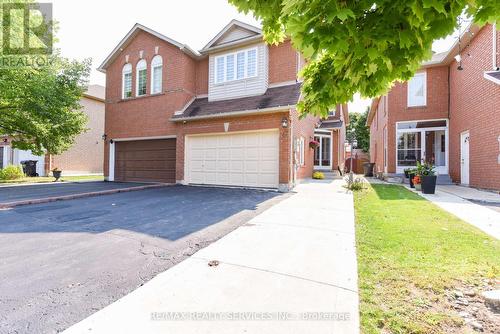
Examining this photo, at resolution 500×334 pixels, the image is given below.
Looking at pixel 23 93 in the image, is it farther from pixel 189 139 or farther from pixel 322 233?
pixel 322 233

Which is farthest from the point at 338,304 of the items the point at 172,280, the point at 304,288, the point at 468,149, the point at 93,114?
the point at 93,114

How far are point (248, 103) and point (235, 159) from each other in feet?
8.63

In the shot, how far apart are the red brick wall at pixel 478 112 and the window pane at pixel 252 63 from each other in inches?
373

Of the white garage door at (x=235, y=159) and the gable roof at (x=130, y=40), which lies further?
the gable roof at (x=130, y=40)

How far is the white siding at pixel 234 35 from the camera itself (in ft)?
41.5

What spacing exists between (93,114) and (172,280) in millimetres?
26473

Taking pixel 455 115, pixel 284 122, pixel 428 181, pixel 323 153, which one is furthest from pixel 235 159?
pixel 455 115

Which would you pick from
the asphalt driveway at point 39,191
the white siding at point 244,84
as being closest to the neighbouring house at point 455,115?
the white siding at point 244,84

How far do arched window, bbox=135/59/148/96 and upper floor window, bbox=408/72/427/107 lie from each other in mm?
15287

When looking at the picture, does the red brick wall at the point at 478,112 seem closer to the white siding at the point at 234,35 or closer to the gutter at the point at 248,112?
the gutter at the point at 248,112

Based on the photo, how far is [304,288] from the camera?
9.54ft

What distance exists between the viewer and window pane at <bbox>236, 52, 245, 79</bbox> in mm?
12750

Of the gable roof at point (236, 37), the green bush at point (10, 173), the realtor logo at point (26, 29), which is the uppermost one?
the realtor logo at point (26, 29)

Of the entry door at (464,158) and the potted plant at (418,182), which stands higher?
the entry door at (464,158)
